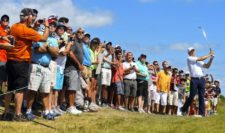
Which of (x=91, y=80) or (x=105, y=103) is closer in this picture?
(x=91, y=80)

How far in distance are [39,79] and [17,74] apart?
71 centimetres

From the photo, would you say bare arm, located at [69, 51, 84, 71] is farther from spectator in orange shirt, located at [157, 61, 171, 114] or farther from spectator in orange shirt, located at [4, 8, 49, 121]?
spectator in orange shirt, located at [157, 61, 171, 114]

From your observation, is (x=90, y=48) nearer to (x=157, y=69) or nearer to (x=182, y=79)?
(x=157, y=69)

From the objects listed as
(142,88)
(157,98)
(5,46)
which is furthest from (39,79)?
(157,98)

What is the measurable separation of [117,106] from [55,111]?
486cm

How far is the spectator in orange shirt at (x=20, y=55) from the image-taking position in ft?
38.8

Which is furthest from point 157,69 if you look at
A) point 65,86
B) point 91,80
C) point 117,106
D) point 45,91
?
point 45,91

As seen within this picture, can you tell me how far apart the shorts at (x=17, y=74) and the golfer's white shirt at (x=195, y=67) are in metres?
7.05

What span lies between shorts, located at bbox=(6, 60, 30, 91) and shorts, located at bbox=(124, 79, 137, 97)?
Answer: 7084mm

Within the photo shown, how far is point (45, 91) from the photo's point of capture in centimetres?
1245

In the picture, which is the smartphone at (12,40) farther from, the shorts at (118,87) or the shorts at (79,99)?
the shorts at (118,87)

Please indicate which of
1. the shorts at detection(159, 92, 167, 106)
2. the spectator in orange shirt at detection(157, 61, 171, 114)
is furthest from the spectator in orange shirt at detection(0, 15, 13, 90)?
the shorts at detection(159, 92, 167, 106)

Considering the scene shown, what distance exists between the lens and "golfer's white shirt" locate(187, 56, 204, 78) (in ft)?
55.9

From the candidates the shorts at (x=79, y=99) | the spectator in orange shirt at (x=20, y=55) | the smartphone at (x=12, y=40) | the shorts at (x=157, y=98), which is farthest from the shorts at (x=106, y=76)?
the smartphone at (x=12, y=40)
